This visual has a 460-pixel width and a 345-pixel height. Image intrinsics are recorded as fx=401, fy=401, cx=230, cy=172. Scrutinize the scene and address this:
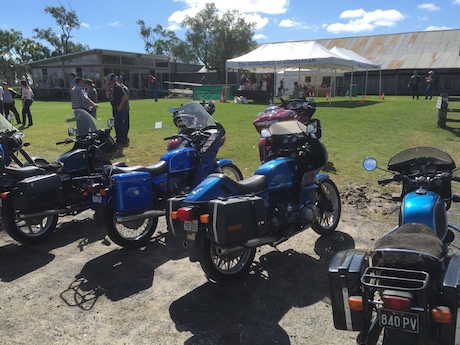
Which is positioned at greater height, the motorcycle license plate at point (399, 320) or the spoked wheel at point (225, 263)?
the motorcycle license plate at point (399, 320)

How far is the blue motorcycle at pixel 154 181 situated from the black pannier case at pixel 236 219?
1.50 meters

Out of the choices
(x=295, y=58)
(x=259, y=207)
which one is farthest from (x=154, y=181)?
(x=295, y=58)

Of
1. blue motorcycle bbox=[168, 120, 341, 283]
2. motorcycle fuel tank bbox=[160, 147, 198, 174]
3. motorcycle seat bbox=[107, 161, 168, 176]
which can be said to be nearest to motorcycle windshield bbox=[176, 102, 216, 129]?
motorcycle fuel tank bbox=[160, 147, 198, 174]

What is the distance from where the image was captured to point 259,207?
3709 millimetres

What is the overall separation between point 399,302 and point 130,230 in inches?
141

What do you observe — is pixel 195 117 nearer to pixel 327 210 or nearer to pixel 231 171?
pixel 231 171

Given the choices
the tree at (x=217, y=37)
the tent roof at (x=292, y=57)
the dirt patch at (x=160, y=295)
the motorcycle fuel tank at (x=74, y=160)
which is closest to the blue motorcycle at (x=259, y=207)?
the dirt patch at (x=160, y=295)

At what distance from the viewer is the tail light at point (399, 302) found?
6.72 feet

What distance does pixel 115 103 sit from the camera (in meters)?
10.5

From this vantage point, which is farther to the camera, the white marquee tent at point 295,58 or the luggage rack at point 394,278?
the white marquee tent at point 295,58

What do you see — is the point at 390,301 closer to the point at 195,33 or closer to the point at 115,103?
the point at 115,103

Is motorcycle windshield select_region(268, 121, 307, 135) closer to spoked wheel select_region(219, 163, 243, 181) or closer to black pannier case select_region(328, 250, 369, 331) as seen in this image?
spoked wheel select_region(219, 163, 243, 181)

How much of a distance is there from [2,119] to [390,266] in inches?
254

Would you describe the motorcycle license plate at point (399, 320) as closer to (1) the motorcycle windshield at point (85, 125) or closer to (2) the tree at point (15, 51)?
(1) the motorcycle windshield at point (85, 125)
